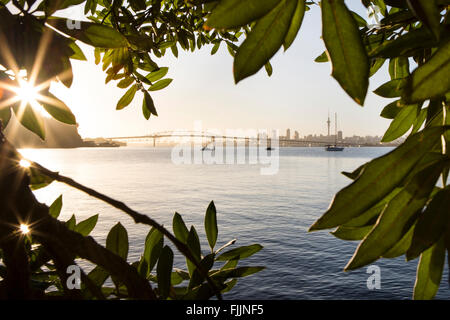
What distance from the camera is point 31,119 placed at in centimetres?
101

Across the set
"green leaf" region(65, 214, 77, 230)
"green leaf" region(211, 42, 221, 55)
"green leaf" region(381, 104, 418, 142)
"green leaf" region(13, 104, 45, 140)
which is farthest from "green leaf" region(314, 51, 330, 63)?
"green leaf" region(211, 42, 221, 55)

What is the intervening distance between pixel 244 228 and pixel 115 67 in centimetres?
2463

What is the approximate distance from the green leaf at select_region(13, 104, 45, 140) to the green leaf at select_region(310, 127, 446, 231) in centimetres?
89

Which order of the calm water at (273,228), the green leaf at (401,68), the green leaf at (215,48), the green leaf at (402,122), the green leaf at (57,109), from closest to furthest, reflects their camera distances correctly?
1. the green leaf at (57,109)
2. the green leaf at (402,122)
3. the green leaf at (401,68)
4. the green leaf at (215,48)
5. the calm water at (273,228)

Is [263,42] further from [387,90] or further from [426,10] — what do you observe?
[387,90]

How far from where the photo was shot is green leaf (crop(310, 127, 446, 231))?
1.77 feet

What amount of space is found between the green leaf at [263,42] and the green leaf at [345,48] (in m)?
0.06

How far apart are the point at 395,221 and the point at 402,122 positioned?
1.80 feet

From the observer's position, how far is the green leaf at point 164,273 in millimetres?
779

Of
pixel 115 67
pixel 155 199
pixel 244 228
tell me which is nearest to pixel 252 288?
pixel 244 228

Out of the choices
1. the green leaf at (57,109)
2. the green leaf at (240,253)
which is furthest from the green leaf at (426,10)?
the green leaf at (240,253)

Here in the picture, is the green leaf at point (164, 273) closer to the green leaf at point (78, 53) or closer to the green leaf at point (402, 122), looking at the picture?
the green leaf at point (78, 53)

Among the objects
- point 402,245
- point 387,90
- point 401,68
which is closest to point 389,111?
point 387,90
